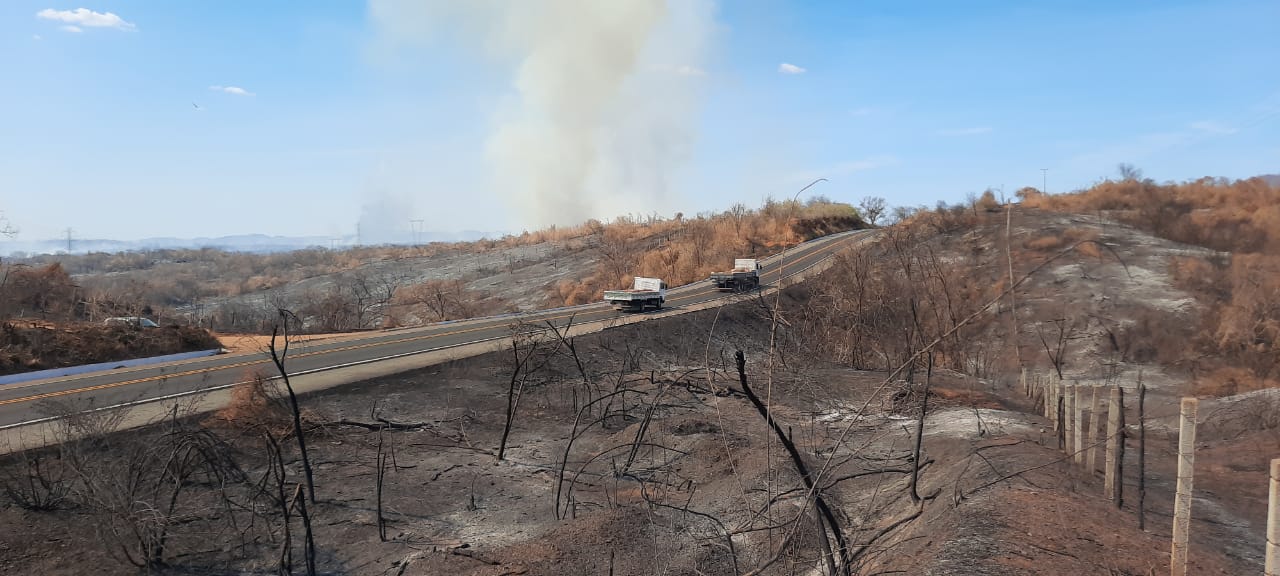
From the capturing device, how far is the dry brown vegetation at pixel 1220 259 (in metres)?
22.7

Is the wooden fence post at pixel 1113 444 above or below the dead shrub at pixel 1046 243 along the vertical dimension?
below

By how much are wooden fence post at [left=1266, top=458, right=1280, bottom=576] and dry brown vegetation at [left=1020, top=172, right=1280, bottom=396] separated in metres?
6.14

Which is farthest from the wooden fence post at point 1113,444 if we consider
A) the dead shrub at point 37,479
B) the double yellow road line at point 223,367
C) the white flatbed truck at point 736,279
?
the white flatbed truck at point 736,279

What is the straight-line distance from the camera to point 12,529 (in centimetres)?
870

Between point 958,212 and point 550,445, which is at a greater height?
point 958,212

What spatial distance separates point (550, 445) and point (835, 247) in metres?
40.3

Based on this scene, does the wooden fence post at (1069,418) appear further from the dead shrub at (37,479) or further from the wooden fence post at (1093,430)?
the dead shrub at (37,479)

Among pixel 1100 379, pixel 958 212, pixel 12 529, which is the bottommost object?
pixel 1100 379

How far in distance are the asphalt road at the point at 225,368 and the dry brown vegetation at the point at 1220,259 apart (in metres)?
17.4

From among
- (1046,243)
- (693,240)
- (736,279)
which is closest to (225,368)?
(736,279)

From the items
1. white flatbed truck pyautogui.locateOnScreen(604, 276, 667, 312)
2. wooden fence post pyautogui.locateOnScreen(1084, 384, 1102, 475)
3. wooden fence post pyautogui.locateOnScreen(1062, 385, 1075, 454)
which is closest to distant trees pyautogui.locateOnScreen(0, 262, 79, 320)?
white flatbed truck pyautogui.locateOnScreen(604, 276, 667, 312)

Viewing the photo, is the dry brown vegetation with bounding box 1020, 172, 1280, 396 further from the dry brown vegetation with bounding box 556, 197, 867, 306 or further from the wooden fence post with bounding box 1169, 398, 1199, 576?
the dry brown vegetation with bounding box 556, 197, 867, 306

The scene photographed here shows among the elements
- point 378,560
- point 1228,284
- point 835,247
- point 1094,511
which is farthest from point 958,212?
point 378,560

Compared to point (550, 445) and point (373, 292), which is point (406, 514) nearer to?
point (550, 445)
